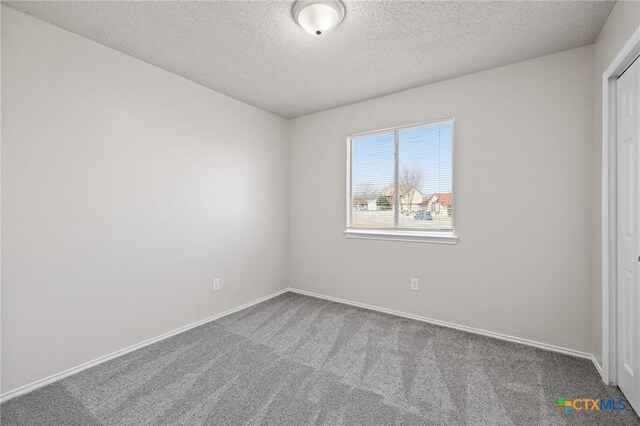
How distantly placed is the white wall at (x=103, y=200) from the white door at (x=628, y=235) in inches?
134

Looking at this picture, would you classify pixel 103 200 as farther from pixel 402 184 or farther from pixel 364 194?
pixel 402 184

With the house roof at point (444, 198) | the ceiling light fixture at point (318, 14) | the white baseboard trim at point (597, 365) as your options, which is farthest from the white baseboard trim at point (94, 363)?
the white baseboard trim at point (597, 365)

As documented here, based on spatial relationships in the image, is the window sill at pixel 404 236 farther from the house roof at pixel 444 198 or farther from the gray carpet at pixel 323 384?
the gray carpet at pixel 323 384

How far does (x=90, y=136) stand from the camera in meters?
2.23

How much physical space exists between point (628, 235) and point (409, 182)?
1.83 metres

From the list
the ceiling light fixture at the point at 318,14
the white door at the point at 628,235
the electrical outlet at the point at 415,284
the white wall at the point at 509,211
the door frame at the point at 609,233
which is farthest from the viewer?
the electrical outlet at the point at 415,284

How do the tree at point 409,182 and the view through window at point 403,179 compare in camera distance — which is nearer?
the view through window at point 403,179

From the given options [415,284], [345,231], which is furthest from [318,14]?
[415,284]

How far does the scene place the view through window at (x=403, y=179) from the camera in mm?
3043

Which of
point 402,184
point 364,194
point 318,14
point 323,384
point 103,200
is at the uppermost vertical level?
point 318,14

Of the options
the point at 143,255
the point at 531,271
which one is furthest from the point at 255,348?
the point at 531,271

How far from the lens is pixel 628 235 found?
5.87 ft

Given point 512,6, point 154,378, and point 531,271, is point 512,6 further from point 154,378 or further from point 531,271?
point 154,378

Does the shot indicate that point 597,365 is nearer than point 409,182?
Yes
